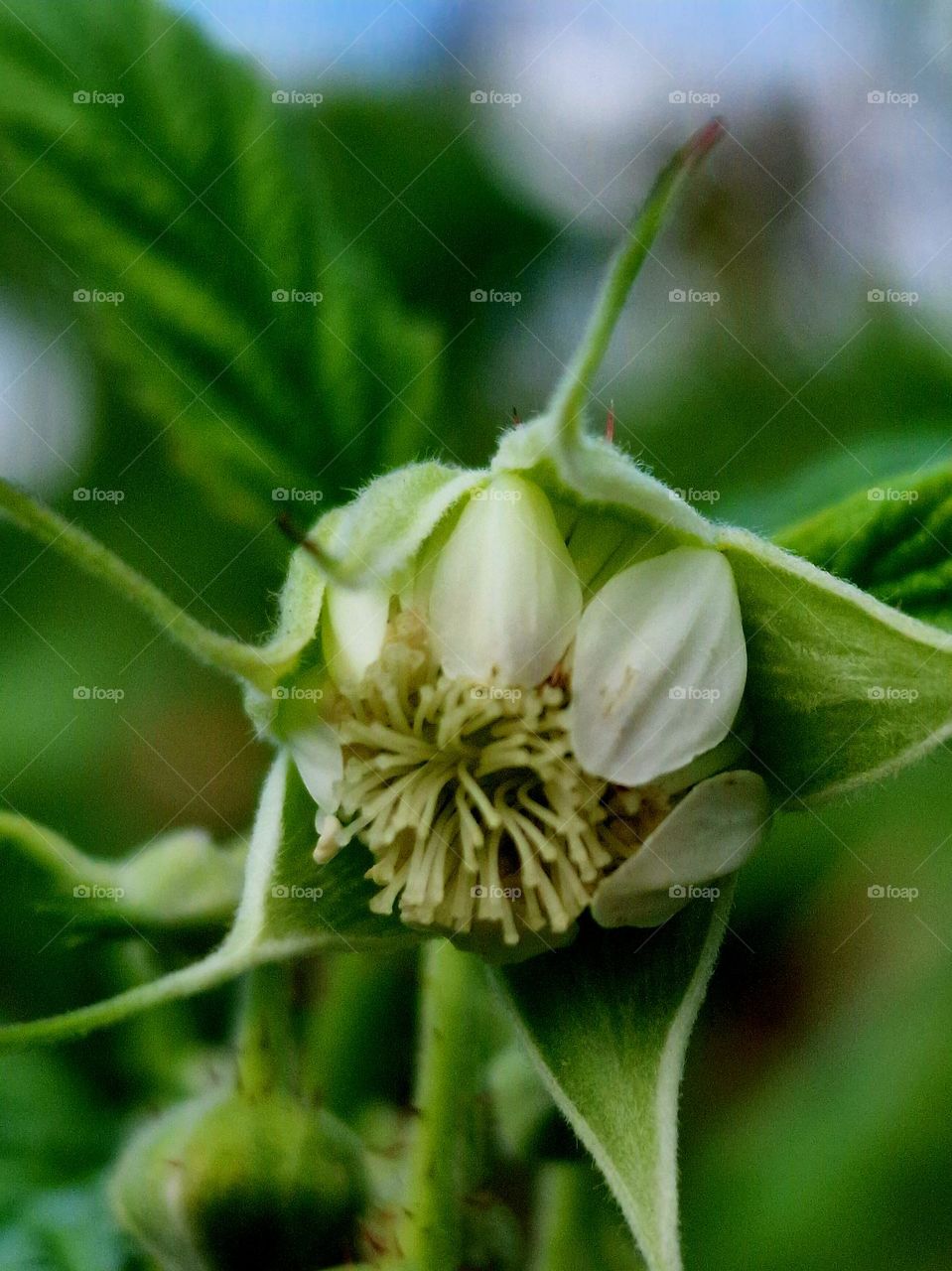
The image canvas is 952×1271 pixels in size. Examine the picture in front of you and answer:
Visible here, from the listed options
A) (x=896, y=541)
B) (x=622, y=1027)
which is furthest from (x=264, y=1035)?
(x=896, y=541)

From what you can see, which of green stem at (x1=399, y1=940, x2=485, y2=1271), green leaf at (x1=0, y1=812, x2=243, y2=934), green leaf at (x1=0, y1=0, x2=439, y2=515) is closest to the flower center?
green stem at (x1=399, y1=940, x2=485, y2=1271)

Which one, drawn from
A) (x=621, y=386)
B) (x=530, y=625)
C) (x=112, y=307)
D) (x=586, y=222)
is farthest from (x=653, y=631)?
(x=586, y=222)

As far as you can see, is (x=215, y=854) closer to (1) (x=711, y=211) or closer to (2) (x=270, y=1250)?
(2) (x=270, y=1250)

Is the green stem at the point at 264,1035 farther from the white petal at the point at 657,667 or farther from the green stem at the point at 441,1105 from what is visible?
the white petal at the point at 657,667

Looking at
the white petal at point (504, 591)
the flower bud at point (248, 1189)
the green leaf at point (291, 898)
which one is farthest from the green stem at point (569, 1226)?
the white petal at point (504, 591)

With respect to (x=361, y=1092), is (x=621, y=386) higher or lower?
higher

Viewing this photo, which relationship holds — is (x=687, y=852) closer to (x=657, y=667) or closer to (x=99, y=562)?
(x=657, y=667)

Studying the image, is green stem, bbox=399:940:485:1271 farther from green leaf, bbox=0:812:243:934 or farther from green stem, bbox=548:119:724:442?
green stem, bbox=548:119:724:442
